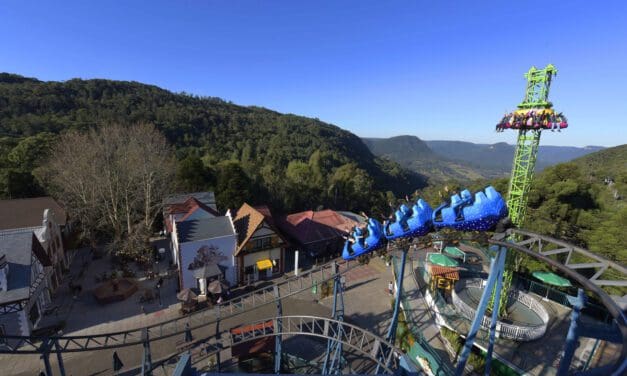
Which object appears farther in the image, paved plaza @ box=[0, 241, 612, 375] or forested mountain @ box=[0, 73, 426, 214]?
forested mountain @ box=[0, 73, 426, 214]

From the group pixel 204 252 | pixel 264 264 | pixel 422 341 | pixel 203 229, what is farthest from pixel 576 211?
pixel 203 229

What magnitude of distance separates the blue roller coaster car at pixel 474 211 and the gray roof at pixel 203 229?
1726cm

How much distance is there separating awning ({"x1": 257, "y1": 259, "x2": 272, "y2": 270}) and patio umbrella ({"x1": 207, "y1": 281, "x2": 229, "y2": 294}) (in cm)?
364

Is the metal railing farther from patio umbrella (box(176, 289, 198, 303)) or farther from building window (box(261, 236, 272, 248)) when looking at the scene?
patio umbrella (box(176, 289, 198, 303))

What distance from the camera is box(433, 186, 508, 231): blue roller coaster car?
31.7 feet

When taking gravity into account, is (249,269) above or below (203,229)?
below

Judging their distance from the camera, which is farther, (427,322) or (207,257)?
(207,257)

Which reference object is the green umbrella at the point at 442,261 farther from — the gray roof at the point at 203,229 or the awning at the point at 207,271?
the awning at the point at 207,271

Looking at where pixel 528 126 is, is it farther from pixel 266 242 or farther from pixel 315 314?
pixel 266 242

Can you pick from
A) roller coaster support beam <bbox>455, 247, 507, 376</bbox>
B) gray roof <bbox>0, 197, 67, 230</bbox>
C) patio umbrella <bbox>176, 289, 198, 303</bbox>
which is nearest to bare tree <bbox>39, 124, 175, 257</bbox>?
gray roof <bbox>0, 197, 67, 230</bbox>

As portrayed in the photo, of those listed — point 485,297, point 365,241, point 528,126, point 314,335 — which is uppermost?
point 528,126

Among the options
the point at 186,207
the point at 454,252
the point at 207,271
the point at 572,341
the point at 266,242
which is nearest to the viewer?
the point at 572,341

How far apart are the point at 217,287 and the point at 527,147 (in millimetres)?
21834

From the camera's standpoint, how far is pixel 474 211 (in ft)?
32.3
